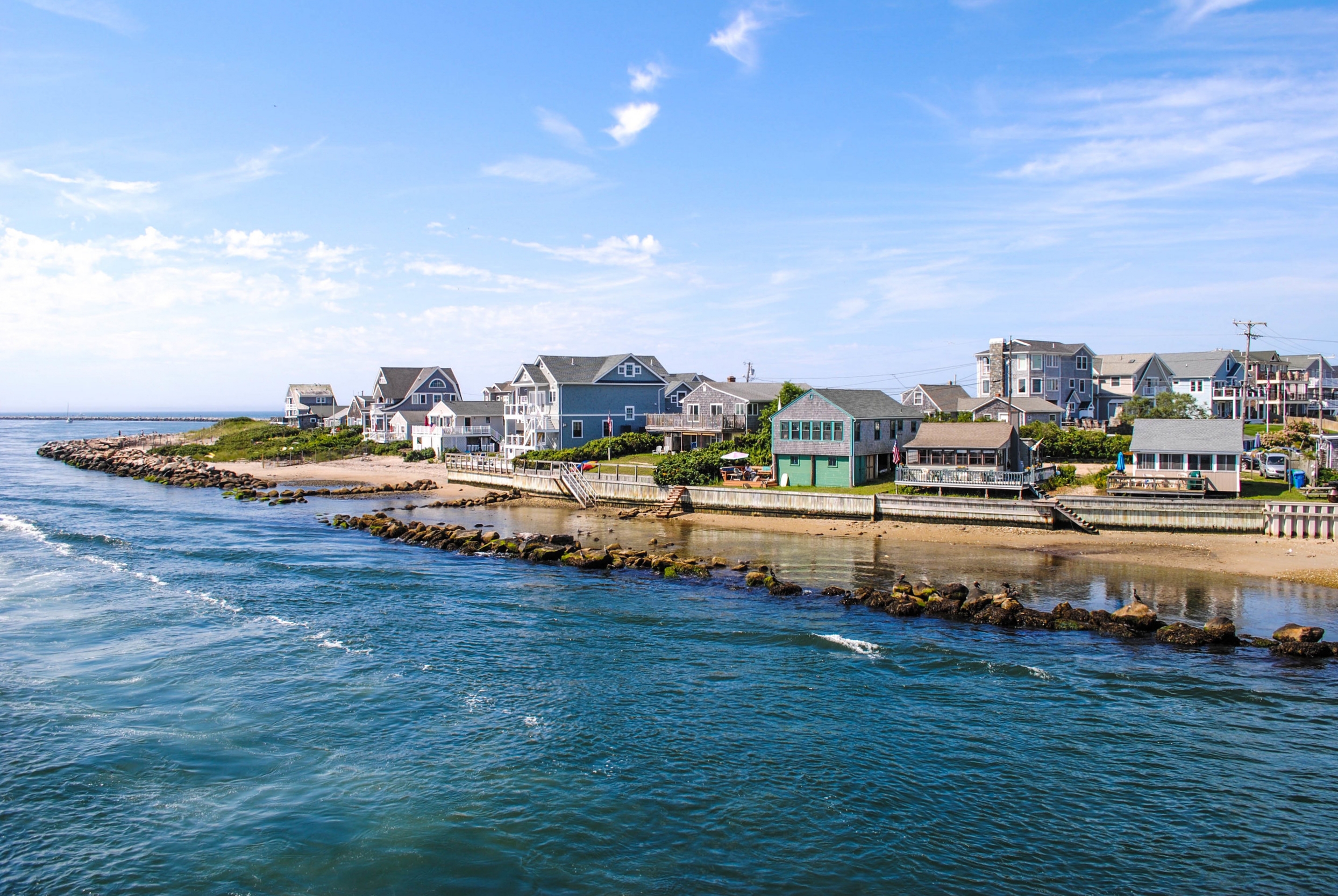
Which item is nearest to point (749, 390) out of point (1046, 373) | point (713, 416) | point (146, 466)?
point (713, 416)

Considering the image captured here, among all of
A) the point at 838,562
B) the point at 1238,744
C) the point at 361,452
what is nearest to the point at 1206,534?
the point at 838,562

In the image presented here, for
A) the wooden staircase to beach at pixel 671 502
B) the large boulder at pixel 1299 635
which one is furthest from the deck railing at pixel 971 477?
the large boulder at pixel 1299 635

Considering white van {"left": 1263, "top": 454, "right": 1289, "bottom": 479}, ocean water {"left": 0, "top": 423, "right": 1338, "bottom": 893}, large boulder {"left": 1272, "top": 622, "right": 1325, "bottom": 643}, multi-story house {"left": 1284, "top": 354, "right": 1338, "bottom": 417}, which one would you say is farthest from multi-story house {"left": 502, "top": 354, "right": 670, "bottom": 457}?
multi-story house {"left": 1284, "top": 354, "right": 1338, "bottom": 417}

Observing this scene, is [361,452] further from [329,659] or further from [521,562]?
[329,659]

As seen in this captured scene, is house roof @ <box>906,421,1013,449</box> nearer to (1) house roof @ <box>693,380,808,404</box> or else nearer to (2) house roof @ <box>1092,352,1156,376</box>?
(1) house roof @ <box>693,380,808,404</box>

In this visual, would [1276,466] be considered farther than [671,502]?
No

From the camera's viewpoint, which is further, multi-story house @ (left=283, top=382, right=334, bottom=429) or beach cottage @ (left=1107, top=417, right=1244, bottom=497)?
multi-story house @ (left=283, top=382, right=334, bottom=429)

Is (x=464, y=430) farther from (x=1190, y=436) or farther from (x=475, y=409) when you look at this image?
(x=1190, y=436)
